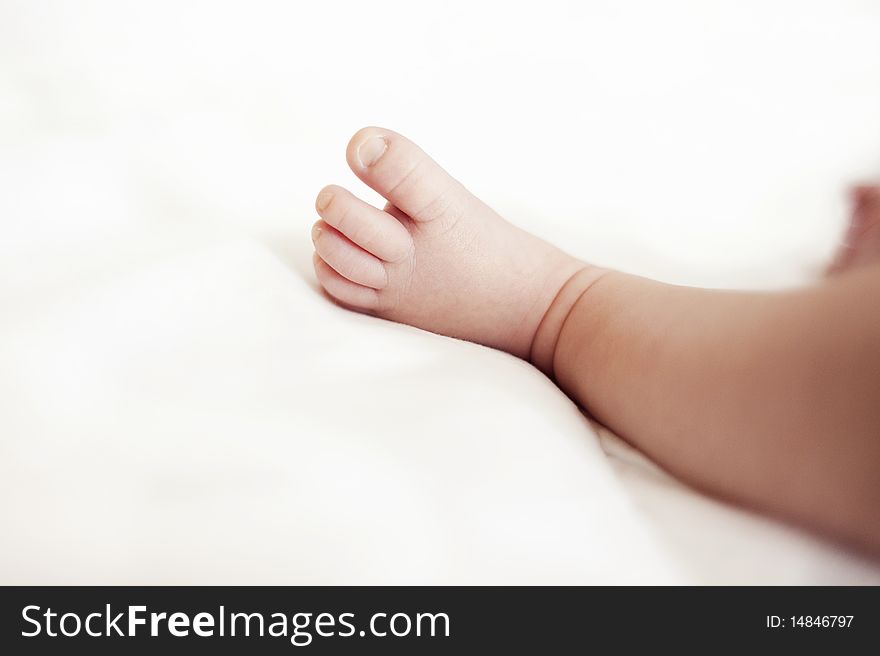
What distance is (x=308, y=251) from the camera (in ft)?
2.48

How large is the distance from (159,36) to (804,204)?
0.73m

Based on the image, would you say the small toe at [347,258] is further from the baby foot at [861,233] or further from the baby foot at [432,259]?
the baby foot at [861,233]

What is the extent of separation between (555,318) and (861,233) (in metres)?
0.33

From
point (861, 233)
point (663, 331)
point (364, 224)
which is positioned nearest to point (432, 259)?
point (364, 224)

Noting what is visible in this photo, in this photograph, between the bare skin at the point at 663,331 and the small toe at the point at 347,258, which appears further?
the small toe at the point at 347,258

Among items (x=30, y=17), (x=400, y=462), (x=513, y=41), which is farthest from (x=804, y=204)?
(x=30, y=17)

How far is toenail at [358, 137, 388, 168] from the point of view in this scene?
672 millimetres

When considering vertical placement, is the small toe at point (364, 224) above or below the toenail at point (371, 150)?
below

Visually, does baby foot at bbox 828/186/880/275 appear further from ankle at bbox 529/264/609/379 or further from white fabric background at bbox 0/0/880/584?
ankle at bbox 529/264/609/379

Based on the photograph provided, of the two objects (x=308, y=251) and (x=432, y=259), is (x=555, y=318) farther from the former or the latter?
(x=308, y=251)

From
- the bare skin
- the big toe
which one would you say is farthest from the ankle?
the big toe

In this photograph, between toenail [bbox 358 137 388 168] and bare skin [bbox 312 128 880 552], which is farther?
toenail [bbox 358 137 388 168]

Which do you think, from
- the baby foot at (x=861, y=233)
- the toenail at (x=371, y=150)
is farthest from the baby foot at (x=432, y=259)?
the baby foot at (x=861, y=233)

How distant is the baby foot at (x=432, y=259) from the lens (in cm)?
68
